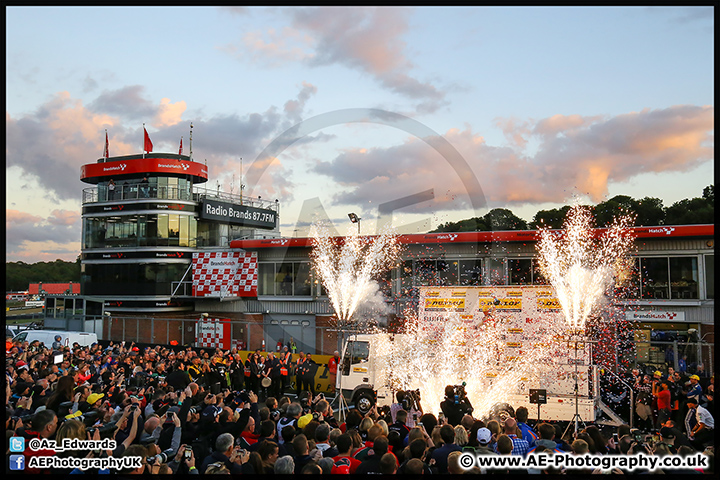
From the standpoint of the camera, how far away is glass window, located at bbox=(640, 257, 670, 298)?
24.3 meters

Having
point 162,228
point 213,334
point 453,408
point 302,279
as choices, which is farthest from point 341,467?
point 162,228

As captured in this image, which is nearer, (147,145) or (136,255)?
(136,255)

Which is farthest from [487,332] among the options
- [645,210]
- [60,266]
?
[60,266]

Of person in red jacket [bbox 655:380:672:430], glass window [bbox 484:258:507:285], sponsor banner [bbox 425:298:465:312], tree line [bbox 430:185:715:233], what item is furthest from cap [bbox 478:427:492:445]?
tree line [bbox 430:185:715:233]

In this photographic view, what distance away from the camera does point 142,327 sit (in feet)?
107

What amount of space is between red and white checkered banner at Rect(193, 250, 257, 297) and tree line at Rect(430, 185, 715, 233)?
958 inches

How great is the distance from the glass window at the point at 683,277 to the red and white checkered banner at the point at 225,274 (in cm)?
2277

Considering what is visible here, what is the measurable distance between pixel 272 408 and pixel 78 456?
144 inches

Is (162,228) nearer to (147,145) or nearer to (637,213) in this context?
(147,145)

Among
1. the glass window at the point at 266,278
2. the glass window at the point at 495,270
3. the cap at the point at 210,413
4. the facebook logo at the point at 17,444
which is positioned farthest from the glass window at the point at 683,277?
the facebook logo at the point at 17,444

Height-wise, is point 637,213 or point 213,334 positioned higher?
point 637,213

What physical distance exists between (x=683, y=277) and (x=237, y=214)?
28913mm

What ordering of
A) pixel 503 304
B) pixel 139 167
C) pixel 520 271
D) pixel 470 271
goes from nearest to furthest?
pixel 503 304 → pixel 520 271 → pixel 470 271 → pixel 139 167

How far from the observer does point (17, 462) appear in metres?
7.04
